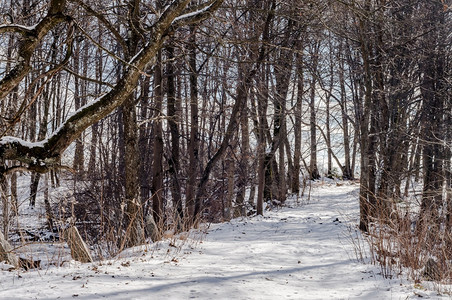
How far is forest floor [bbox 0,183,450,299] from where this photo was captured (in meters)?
3.62

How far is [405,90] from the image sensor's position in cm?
912

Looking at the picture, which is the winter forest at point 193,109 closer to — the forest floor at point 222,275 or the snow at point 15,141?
the snow at point 15,141

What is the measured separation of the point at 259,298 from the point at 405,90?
23.6ft

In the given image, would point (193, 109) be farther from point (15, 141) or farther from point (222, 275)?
point (15, 141)

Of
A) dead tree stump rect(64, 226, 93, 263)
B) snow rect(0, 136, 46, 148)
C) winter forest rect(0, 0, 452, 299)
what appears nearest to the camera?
snow rect(0, 136, 46, 148)

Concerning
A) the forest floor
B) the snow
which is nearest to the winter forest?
the snow

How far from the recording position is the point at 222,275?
14.4 feet

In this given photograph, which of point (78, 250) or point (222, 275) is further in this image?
point (78, 250)

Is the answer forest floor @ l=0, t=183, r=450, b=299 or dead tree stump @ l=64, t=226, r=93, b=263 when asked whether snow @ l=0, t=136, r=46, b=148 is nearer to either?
forest floor @ l=0, t=183, r=450, b=299

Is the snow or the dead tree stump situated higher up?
the snow

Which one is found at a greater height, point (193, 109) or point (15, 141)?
point (193, 109)

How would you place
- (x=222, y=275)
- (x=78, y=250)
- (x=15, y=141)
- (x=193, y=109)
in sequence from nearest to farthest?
(x=15, y=141) < (x=222, y=275) < (x=78, y=250) < (x=193, y=109)

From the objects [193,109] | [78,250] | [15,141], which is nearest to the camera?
[15,141]

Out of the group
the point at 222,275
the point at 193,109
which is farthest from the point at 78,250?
the point at 193,109
